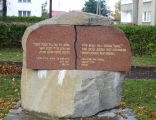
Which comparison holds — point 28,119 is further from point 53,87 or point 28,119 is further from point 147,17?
point 147,17

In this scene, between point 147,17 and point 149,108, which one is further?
point 147,17

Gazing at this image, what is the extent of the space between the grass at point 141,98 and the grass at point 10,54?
19.6 feet

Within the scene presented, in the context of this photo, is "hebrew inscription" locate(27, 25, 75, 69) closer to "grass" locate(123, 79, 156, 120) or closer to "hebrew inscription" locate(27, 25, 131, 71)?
"hebrew inscription" locate(27, 25, 131, 71)

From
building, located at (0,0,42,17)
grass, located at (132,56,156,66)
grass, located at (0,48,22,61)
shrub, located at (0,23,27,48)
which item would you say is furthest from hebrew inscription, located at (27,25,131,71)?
building, located at (0,0,42,17)

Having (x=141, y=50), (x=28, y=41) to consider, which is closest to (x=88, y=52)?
(x=28, y=41)

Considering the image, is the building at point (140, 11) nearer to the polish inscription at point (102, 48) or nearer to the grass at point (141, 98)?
the grass at point (141, 98)

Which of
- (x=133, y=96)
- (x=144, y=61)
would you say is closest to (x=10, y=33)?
(x=144, y=61)

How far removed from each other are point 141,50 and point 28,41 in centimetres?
1383

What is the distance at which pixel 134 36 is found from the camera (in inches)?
838

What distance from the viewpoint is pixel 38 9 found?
73.0 m

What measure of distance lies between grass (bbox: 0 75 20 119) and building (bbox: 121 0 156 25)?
34.3 meters

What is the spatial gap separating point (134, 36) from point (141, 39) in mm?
338

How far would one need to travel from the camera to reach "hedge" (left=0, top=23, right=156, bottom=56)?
21.1 m

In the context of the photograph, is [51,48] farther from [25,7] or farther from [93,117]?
[25,7]
